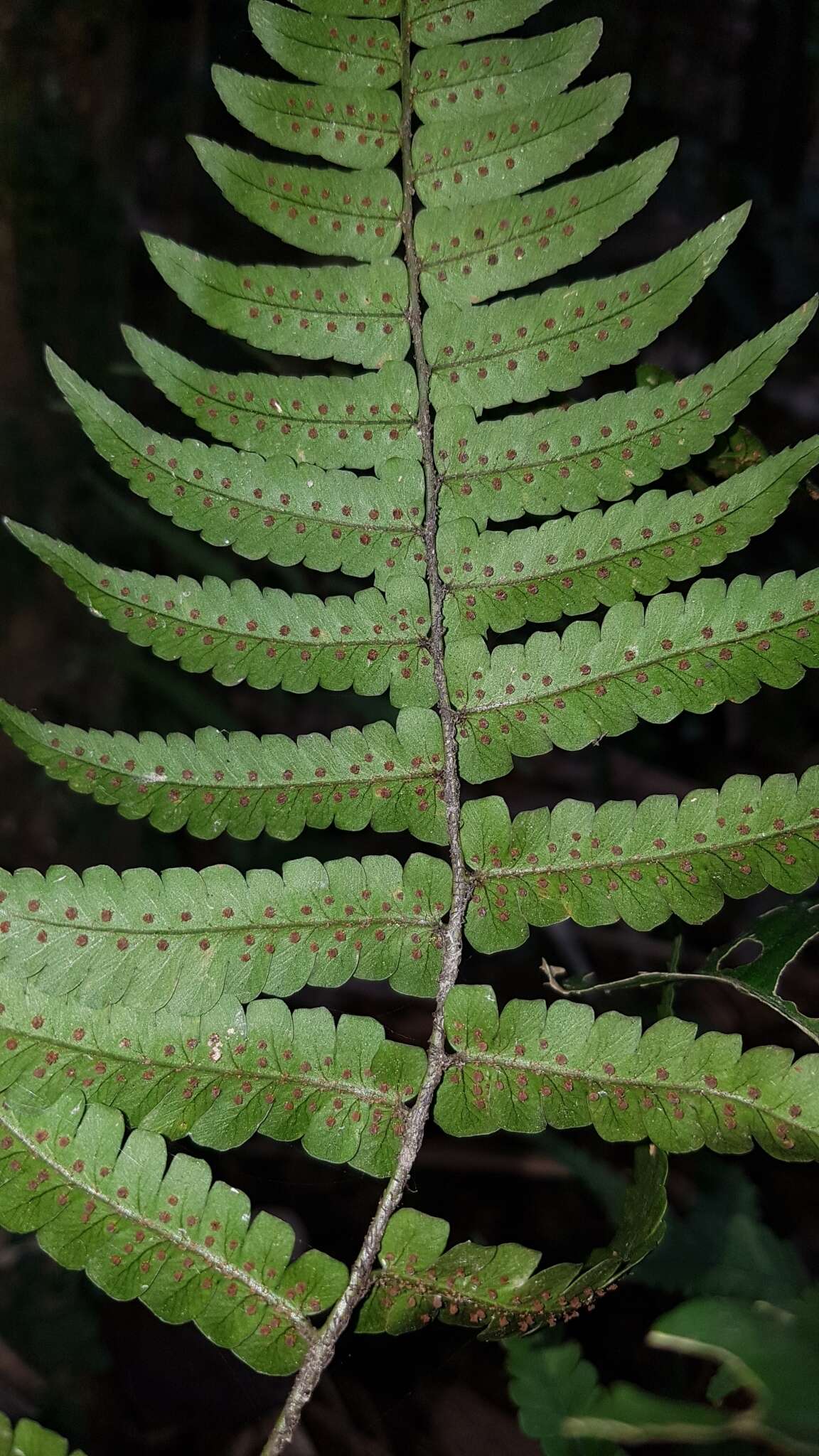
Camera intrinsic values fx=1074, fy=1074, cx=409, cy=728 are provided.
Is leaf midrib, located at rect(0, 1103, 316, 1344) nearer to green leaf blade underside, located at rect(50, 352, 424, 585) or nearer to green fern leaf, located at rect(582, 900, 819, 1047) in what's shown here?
green fern leaf, located at rect(582, 900, 819, 1047)

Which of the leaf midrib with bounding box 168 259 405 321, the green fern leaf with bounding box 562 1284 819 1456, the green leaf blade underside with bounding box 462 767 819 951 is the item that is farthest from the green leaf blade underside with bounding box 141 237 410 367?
the green fern leaf with bounding box 562 1284 819 1456

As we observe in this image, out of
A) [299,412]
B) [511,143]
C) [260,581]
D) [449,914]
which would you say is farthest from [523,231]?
[260,581]

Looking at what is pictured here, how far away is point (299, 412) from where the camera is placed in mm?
1480

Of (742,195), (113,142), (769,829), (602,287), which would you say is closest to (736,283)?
(742,195)

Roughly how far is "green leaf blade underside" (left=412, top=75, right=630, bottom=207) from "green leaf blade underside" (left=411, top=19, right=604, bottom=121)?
12 mm

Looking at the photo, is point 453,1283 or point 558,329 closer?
point 453,1283

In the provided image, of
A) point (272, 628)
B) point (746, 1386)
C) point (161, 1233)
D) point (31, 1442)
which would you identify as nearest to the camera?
point (746, 1386)

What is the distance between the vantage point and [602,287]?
56.1 inches

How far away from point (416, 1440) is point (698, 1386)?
0.56 meters

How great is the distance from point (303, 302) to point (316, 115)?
0.80 feet

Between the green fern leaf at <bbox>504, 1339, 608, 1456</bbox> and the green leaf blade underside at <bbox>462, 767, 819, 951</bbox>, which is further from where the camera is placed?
the green fern leaf at <bbox>504, 1339, 608, 1456</bbox>

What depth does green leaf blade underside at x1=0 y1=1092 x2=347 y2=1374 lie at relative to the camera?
4.14 ft

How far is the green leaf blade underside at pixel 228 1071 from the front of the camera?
1305 mm

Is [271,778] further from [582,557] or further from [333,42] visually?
[333,42]
